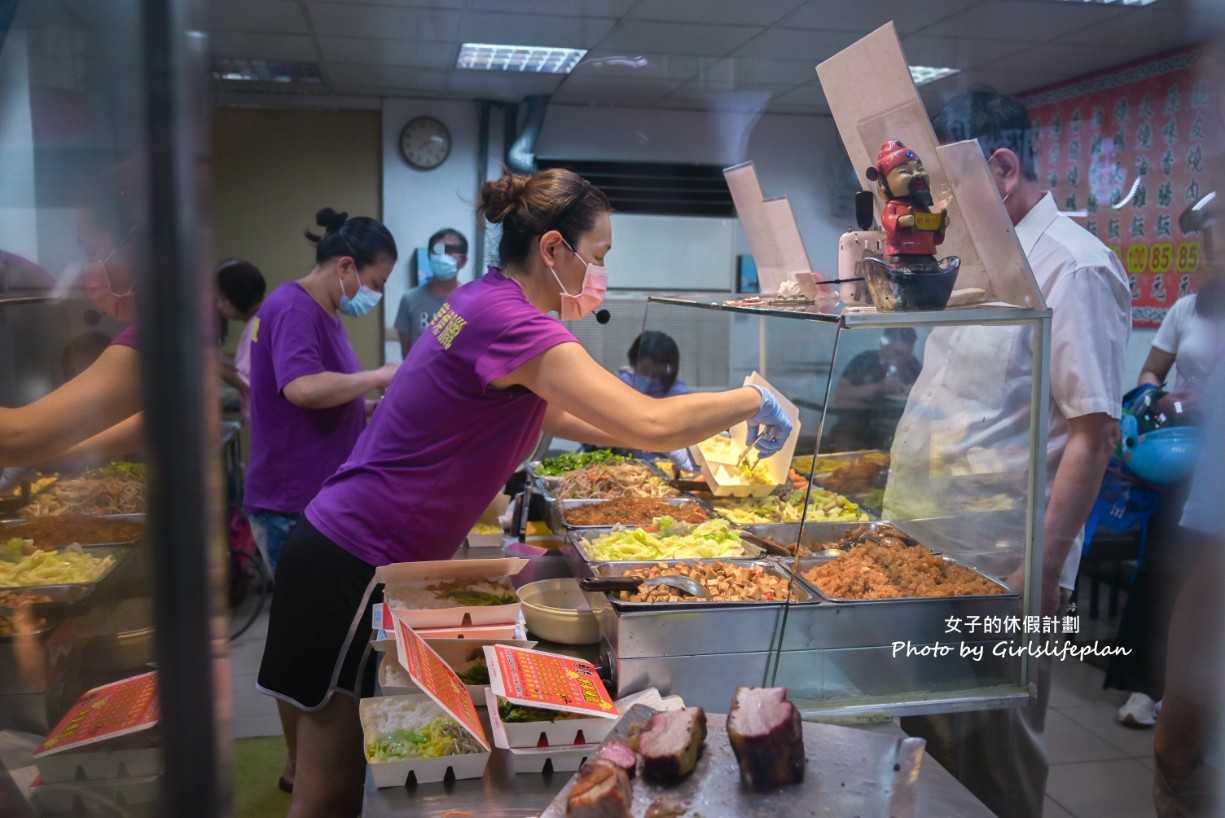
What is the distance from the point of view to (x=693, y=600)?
1.67 metres

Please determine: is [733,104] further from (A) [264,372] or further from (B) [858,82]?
(B) [858,82]

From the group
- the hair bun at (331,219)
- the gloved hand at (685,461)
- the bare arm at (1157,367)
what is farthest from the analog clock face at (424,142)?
the bare arm at (1157,367)

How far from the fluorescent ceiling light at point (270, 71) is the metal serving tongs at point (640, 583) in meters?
4.93

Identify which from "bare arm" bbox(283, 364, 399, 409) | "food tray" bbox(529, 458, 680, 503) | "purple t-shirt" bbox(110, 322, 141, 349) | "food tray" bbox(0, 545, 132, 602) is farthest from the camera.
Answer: "bare arm" bbox(283, 364, 399, 409)

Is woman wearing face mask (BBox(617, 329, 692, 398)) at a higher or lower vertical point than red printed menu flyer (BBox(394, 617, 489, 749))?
higher

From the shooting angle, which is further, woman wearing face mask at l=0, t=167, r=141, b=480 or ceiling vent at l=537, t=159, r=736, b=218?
ceiling vent at l=537, t=159, r=736, b=218

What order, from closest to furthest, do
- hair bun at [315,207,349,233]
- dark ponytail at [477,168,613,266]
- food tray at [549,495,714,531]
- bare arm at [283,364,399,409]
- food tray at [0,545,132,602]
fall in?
1. food tray at [0,545,132,602]
2. dark ponytail at [477,168,613,266]
3. food tray at [549,495,714,531]
4. bare arm at [283,364,399,409]
5. hair bun at [315,207,349,233]

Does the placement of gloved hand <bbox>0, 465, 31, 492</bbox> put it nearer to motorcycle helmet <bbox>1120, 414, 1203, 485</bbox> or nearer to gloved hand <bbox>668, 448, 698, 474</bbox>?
gloved hand <bbox>668, 448, 698, 474</bbox>

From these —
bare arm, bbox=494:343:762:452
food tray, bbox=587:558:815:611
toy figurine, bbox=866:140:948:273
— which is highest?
toy figurine, bbox=866:140:948:273

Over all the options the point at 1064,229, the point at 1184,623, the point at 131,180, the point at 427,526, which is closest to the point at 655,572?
the point at 427,526

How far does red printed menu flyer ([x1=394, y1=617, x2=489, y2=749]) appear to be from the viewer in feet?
4.45

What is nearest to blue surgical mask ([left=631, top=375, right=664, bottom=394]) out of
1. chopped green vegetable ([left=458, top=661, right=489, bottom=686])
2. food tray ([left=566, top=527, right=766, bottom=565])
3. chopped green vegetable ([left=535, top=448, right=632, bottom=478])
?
chopped green vegetable ([left=535, top=448, right=632, bottom=478])

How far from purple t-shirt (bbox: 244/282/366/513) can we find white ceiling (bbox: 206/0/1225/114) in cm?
207

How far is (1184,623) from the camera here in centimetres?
151
